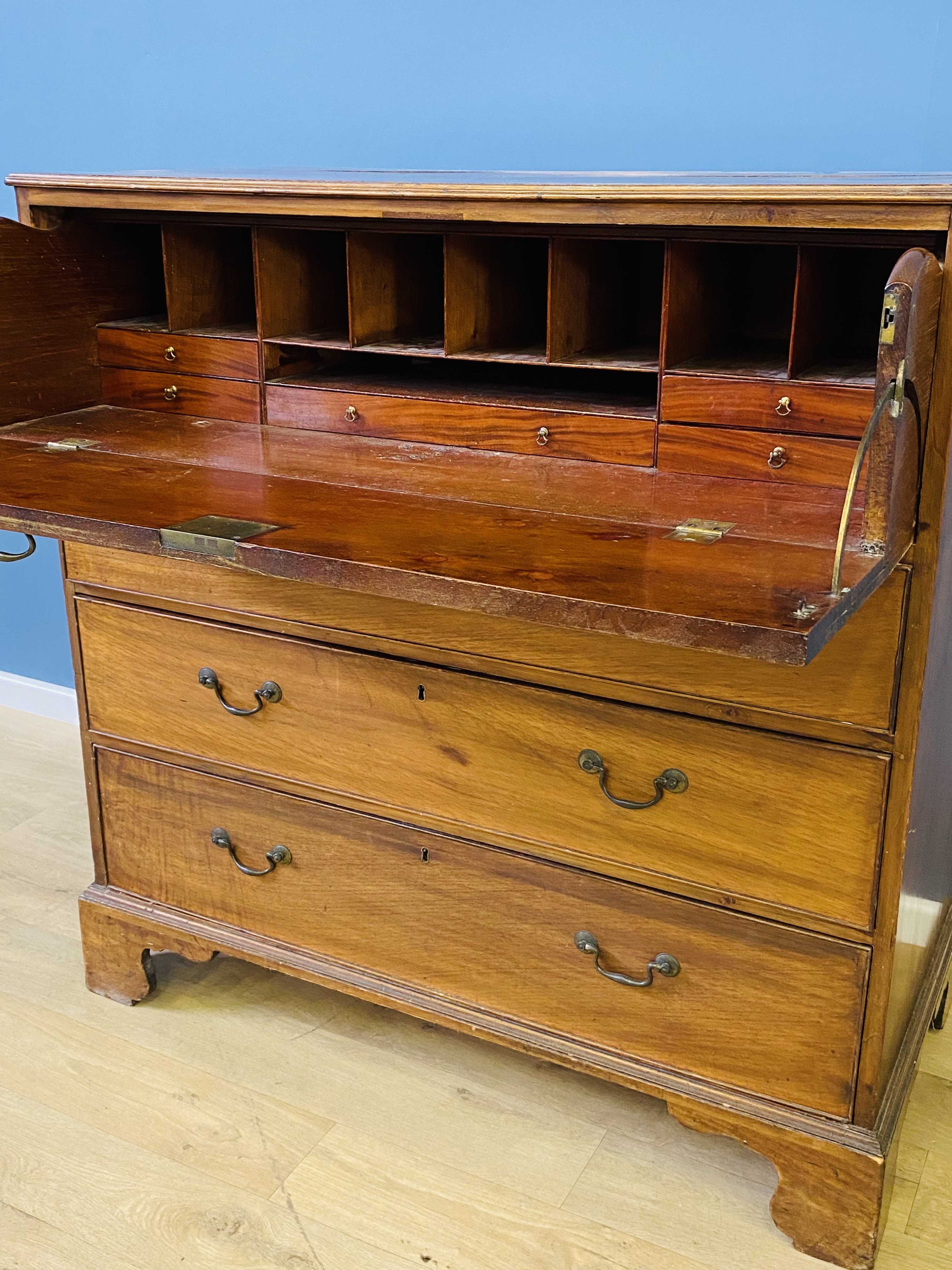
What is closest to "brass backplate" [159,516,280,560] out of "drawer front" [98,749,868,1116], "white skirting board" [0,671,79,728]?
"drawer front" [98,749,868,1116]

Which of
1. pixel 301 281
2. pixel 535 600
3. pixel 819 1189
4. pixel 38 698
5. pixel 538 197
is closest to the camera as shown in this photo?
pixel 535 600

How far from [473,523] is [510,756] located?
0.36m

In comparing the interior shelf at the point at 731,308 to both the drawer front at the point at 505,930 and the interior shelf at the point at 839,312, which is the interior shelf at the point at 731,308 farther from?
the drawer front at the point at 505,930

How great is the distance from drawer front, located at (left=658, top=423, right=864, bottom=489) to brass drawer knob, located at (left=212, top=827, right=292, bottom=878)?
0.81 m

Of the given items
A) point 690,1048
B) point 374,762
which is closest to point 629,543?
Result: point 374,762

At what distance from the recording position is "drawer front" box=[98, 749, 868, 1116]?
162 cm

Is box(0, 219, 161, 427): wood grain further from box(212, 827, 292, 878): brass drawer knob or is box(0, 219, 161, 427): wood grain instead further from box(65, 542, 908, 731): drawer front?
box(212, 827, 292, 878): brass drawer knob

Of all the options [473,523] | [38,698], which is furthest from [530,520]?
[38,698]

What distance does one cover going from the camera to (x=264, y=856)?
1.98 meters

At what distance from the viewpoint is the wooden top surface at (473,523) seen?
119 centimetres

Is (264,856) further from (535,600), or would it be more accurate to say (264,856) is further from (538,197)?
(538,197)

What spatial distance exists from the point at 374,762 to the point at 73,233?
0.95 metres

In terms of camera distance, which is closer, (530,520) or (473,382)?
(530,520)

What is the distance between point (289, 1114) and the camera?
1.94 metres
